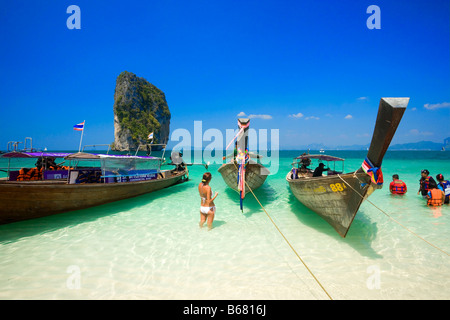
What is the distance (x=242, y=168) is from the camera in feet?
25.1

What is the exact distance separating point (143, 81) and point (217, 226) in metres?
96.7

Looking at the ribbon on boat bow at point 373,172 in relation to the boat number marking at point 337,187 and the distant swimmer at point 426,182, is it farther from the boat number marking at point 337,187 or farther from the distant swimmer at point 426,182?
the distant swimmer at point 426,182

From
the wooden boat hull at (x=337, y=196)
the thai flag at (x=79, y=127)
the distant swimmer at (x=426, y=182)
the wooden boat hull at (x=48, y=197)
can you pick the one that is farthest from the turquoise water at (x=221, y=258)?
the thai flag at (x=79, y=127)

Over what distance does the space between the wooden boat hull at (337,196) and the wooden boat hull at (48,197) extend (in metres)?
8.44

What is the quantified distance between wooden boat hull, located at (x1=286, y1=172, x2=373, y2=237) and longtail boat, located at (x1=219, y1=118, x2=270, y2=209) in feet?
7.53

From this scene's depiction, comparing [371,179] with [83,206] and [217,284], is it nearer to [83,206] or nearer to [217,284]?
[217,284]

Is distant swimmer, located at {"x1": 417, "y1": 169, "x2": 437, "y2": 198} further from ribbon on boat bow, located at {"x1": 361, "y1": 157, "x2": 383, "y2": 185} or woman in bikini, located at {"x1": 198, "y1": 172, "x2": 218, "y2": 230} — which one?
woman in bikini, located at {"x1": 198, "y1": 172, "x2": 218, "y2": 230}

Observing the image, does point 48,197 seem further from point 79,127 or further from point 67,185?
point 79,127

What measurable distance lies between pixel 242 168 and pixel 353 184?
386 centimetres

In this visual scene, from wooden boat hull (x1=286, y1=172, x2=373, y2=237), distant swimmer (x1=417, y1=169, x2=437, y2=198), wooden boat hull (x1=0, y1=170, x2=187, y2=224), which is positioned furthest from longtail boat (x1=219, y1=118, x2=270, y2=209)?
distant swimmer (x1=417, y1=169, x2=437, y2=198)

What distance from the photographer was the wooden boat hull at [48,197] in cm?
630

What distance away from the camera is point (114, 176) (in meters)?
9.36

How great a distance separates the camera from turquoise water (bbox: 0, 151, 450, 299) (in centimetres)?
375
